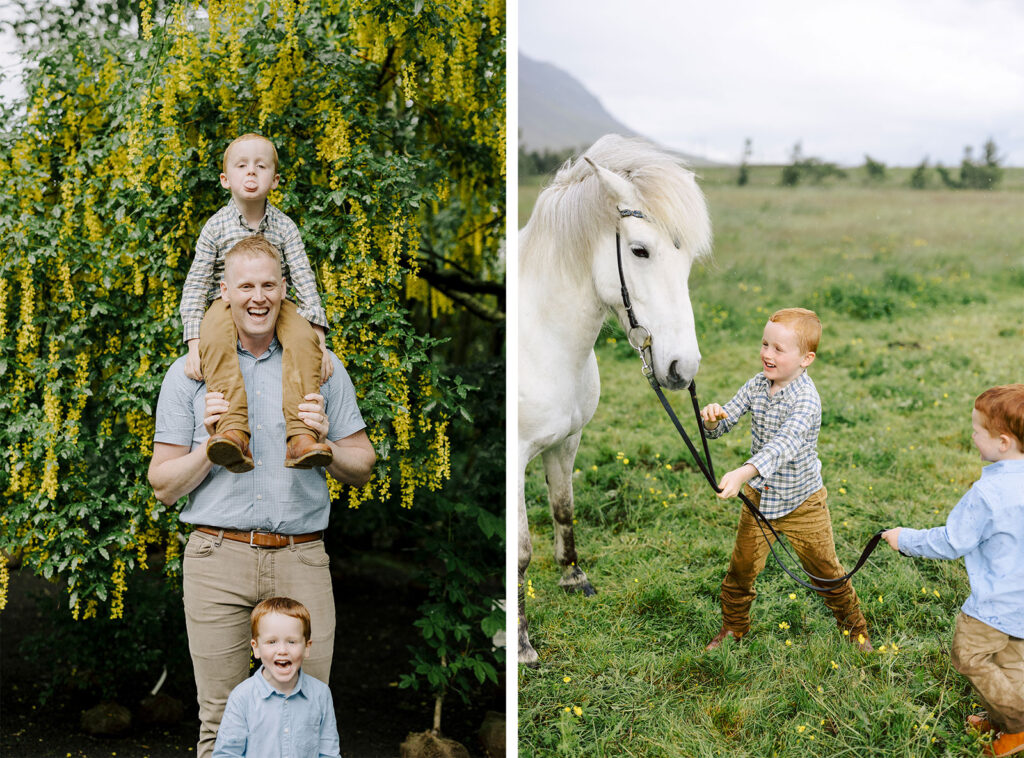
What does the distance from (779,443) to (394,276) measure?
1617mm

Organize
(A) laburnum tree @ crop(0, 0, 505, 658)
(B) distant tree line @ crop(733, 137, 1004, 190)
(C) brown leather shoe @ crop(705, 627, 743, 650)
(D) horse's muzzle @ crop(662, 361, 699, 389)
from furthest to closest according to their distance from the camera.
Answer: (B) distant tree line @ crop(733, 137, 1004, 190)
(A) laburnum tree @ crop(0, 0, 505, 658)
(C) brown leather shoe @ crop(705, 627, 743, 650)
(D) horse's muzzle @ crop(662, 361, 699, 389)

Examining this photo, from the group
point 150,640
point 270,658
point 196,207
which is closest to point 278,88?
point 196,207

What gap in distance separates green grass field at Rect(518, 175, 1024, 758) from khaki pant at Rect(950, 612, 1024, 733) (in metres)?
0.17

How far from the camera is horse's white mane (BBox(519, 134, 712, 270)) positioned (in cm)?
262

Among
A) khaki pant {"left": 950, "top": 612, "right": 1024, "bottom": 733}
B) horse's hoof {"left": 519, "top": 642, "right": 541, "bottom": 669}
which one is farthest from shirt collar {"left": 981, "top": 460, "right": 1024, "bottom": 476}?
horse's hoof {"left": 519, "top": 642, "right": 541, "bottom": 669}

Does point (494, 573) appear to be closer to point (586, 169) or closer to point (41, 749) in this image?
point (586, 169)

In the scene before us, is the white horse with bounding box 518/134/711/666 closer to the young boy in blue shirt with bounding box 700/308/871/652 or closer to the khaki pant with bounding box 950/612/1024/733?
the young boy in blue shirt with bounding box 700/308/871/652

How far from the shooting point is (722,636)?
288 centimetres

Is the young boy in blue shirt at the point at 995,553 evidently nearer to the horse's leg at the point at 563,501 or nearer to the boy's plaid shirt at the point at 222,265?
the horse's leg at the point at 563,501

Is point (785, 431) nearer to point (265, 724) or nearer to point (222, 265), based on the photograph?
point (265, 724)

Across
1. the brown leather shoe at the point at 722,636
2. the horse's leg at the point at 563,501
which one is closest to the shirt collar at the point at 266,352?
the horse's leg at the point at 563,501

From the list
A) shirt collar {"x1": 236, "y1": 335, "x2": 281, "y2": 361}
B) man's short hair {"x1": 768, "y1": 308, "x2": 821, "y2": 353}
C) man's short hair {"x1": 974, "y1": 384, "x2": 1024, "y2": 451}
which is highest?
man's short hair {"x1": 768, "y1": 308, "x2": 821, "y2": 353}

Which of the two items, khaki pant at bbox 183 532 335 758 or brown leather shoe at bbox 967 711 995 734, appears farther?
brown leather shoe at bbox 967 711 995 734

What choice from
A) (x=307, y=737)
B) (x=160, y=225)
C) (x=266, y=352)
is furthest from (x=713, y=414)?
(x=160, y=225)
